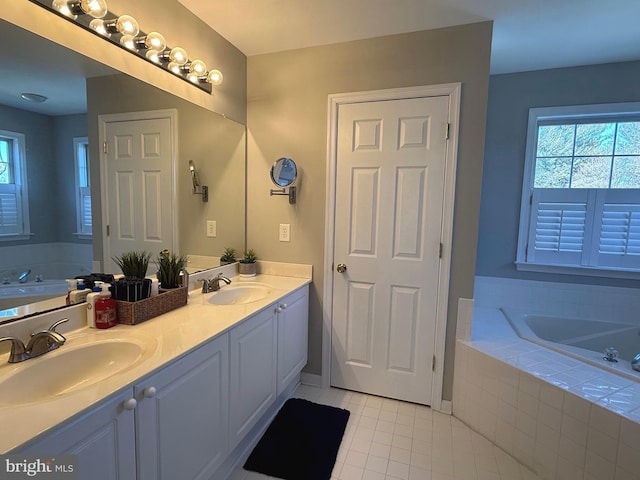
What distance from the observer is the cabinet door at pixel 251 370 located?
4.99 feet

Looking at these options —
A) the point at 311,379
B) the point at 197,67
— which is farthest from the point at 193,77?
the point at 311,379

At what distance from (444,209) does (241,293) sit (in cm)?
143

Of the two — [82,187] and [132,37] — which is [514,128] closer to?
[132,37]

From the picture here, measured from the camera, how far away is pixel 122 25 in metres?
1.37

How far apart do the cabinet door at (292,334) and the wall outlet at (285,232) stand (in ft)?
1.31

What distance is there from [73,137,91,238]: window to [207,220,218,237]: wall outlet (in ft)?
2.61

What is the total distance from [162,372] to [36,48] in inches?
50.1

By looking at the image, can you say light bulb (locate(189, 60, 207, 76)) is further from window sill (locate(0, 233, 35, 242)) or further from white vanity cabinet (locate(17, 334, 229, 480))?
white vanity cabinet (locate(17, 334, 229, 480))

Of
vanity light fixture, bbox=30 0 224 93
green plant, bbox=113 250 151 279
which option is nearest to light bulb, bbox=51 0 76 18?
vanity light fixture, bbox=30 0 224 93

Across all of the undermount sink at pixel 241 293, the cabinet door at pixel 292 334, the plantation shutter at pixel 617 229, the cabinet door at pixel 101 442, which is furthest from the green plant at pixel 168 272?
the plantation shutter at pixel 617 229

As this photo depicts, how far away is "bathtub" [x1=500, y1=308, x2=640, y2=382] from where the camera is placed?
2.40 meters

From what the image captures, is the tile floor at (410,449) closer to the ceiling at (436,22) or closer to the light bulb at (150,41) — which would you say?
the light bulb at (150,41)

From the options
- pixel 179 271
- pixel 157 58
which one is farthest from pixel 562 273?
pixel 157 58

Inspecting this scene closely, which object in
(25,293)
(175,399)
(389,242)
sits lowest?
(175,399)
